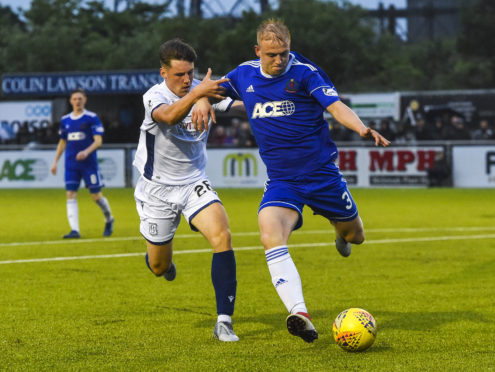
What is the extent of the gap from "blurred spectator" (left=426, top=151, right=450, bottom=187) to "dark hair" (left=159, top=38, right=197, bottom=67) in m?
20.6

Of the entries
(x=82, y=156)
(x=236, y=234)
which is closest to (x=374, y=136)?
(x=82, y=156)

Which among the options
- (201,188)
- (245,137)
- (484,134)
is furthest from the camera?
(245,137)

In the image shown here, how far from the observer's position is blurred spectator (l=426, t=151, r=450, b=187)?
26780 mm

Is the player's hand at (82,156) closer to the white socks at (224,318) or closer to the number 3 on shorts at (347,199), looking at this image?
the number 3 on shorts at (347,199)

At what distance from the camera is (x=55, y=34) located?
62.9m

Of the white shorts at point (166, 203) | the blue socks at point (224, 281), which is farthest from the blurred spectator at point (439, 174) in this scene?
the blue socks at point (224, 281)

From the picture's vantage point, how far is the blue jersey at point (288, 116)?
6.68 m

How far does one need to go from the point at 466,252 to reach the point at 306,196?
18.6 ft

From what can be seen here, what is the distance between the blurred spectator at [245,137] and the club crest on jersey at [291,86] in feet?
68.9

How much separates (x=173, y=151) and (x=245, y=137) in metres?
22.0

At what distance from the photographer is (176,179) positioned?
7.27m

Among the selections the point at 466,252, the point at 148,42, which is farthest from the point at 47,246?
the point at 148,42

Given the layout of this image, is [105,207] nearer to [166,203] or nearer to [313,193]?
[166,203]

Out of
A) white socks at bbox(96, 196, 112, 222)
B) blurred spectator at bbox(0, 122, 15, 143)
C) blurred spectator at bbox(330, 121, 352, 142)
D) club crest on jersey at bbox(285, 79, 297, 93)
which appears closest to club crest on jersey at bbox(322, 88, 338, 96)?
club crest on jersey at bbox(285, 79, 297, 93)
